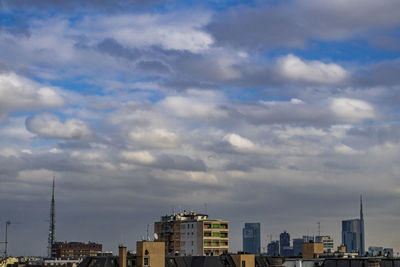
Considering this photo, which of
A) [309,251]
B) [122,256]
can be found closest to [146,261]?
[122,256]

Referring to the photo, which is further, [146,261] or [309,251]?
[309,251]

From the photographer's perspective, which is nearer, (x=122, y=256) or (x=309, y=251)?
(x=122, y=256)

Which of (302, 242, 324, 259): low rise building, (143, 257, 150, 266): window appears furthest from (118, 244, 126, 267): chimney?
(302, 242, 324, 259): low rise building

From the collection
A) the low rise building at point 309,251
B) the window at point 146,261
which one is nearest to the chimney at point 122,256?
the window at point 146,261

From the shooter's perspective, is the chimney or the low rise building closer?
the chimney

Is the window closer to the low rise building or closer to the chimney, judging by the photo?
the chimney

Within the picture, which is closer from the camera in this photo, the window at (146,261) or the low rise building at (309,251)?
the window at (146,261)

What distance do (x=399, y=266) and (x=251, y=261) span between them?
33838mm

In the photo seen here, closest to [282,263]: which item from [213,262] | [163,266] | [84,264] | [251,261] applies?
[251,261]

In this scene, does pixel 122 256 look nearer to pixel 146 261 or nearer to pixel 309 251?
pixel 146 261

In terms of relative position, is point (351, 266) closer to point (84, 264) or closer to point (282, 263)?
point (282, 263)

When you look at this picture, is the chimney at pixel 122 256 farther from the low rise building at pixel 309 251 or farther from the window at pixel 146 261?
the low rise building at pixel 309 251

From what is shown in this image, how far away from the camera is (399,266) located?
15100cm

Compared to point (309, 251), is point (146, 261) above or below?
below
